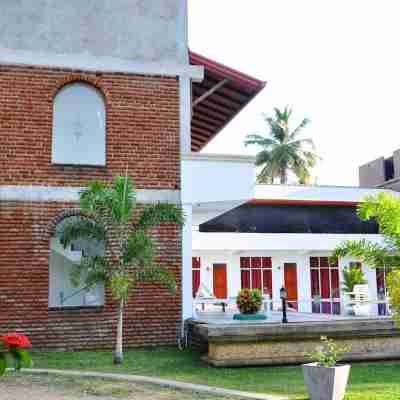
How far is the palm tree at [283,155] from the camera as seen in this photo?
2093 inches

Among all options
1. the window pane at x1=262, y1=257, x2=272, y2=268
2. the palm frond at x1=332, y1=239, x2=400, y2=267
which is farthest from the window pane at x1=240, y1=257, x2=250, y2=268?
the palm frond at x1=332, y1=239, x2=400, y2=267

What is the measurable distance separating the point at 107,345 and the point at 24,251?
2.77 metres

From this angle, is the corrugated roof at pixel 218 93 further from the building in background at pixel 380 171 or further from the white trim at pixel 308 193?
the building in background at pixel 380 171

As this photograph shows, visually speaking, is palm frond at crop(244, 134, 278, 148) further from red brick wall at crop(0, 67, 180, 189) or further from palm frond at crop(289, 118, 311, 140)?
red brick wall at crop(0, 67, 180, 189)

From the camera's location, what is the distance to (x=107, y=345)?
14.2 m

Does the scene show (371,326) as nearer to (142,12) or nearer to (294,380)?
(294,380)

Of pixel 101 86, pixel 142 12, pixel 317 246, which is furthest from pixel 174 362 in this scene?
pixel 317 246

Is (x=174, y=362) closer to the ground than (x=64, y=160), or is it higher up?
closer to the ground

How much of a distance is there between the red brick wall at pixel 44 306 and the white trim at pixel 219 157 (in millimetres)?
3035

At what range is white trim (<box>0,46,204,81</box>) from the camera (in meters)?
14.5

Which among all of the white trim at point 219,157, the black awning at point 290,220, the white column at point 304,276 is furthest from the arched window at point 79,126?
the white column at point 304,276

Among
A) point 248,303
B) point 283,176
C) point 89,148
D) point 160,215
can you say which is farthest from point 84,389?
point 283,176

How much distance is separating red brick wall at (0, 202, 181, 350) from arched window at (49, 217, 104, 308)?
30 cm

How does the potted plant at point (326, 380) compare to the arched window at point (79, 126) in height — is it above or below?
below
